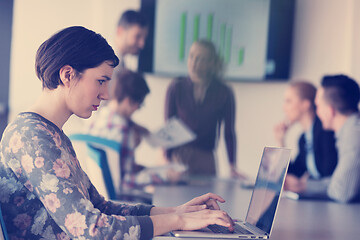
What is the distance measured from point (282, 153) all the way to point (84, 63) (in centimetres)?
58

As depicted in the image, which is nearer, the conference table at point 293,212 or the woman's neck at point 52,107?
the woman's neck at point 52,107

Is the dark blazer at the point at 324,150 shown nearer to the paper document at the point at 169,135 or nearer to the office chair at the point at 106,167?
the paper document at the point at 169,135

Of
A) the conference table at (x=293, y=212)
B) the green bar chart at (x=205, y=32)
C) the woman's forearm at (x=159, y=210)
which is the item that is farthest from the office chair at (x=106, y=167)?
the green bar chart at (x=205, y=32)

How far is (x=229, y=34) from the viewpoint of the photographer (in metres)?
3.82

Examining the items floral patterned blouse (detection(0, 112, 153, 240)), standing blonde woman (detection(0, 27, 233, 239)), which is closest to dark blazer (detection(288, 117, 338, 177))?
standing blonde woman (detection(0, 27, 233, 239))

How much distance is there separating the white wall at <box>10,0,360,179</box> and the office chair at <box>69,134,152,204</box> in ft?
3.52

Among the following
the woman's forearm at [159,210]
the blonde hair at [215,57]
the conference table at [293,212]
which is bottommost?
the conference table at [293,212]

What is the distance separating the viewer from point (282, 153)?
1407 millimetres

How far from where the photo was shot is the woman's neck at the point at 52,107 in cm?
122

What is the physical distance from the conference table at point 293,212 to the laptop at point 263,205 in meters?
0.05

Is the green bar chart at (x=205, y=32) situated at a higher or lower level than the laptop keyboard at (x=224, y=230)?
higher

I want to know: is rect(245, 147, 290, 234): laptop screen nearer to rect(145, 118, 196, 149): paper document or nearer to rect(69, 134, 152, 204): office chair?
rect(69, 134, 152, 204): office chair

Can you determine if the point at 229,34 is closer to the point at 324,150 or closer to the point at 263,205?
the point at 324,150

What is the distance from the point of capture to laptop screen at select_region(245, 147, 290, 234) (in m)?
1.32
